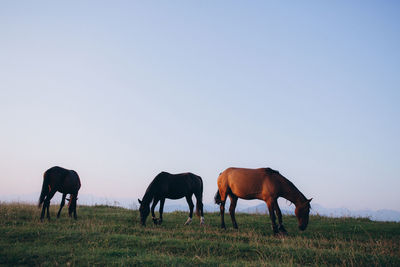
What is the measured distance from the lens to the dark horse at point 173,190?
13.8 meters

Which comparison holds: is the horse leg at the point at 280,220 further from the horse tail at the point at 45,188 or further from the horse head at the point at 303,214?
the horse tail at the point at 45,188

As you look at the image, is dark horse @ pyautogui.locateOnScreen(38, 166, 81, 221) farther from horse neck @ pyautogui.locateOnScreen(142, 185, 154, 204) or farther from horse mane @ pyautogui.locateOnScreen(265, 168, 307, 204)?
horse mane @ pyautogui.locateOnScreen(265, 168, 307, 204)

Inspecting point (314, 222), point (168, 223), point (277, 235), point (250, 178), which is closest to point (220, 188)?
point (250, 178)

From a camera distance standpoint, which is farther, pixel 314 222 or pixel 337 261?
pixel 314 222

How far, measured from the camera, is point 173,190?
1461cm

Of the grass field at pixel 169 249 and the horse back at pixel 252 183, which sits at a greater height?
the horse back at pixel 252 183

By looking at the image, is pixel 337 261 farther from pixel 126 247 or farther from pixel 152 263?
pixel 126 247

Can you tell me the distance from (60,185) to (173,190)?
17.8ft

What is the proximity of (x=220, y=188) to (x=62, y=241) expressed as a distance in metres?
7.56

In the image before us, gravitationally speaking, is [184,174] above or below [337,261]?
above

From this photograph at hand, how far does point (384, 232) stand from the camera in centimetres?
1254

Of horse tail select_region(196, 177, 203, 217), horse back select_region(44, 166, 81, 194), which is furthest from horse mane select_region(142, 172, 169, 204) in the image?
horse back select_region(44, 166, 81, 194)

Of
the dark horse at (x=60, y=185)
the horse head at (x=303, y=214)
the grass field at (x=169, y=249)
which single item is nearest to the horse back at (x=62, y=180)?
the dark horse at (x=60, y=185)

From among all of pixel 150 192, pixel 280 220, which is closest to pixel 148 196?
pixel 150 192
